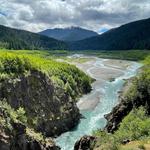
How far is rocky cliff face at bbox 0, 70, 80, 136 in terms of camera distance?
4075 inches

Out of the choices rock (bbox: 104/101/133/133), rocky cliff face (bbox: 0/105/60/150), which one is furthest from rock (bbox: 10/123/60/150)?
rock (bbox: 104/101/133/133)

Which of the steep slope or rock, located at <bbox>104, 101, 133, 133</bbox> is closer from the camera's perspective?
rock, located at <bbox>104, 101, 133, 133</bbox>

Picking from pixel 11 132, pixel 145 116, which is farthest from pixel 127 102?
pixel 11 132

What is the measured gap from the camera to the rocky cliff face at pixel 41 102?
4075 inches

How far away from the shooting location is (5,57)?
118250 mm

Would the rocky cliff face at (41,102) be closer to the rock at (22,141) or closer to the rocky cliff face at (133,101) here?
the rocky cliff face at (133,101)

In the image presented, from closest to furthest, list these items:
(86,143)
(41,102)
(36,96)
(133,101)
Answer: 1. (86,143)
2. (133,101)
3. (36,96)
4. (41,102)

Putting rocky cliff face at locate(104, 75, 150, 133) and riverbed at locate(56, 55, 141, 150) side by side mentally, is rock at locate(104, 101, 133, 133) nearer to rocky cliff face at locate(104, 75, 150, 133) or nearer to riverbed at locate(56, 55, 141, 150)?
rocky cliff face at locate(104, 75, 150, 133)

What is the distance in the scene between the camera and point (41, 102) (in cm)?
11375

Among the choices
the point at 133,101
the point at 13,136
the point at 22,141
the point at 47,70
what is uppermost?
the point at 47,70

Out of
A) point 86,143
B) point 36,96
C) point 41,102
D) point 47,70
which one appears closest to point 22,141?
point 86,143

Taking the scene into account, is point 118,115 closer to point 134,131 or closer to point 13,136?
point 134,131

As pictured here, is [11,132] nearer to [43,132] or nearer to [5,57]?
[43,132]

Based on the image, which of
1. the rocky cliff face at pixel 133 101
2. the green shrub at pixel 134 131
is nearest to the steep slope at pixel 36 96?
the rocky cliff face at pixel 133 101
